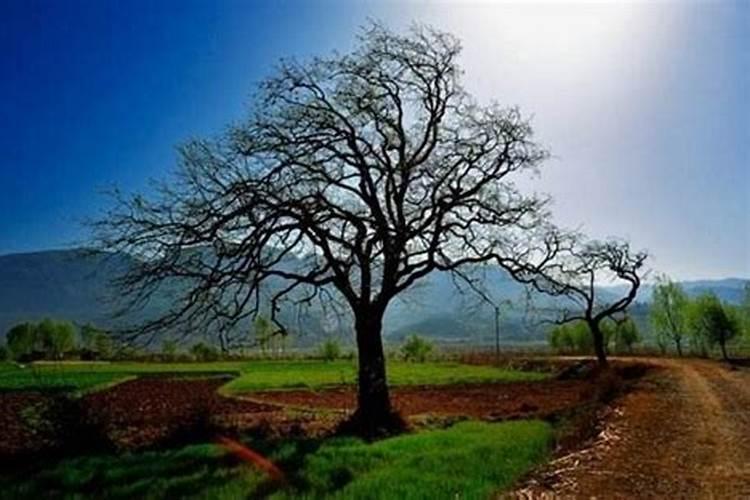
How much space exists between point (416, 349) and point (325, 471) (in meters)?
99.5

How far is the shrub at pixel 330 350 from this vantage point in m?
119

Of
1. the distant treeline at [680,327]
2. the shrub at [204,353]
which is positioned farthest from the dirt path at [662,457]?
the shrub at [204,353]

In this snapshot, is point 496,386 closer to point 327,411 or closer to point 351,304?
point 327,411

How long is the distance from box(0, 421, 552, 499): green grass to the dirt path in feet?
3.96

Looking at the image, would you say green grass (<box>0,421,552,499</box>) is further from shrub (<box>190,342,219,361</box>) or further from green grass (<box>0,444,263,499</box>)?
shrub (<box>190,342,219,361</box>)

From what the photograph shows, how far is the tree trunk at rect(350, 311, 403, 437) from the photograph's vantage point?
958 inches

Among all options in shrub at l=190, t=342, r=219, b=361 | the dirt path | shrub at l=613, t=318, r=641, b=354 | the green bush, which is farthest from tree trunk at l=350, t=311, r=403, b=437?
shrub at l=190, t=342, r=219, b=361

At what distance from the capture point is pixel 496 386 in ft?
156

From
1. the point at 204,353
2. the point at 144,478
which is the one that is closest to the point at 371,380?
the point at 144,478

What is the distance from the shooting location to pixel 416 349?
4483 inches

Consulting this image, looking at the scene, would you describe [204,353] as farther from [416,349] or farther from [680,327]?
[680,327]

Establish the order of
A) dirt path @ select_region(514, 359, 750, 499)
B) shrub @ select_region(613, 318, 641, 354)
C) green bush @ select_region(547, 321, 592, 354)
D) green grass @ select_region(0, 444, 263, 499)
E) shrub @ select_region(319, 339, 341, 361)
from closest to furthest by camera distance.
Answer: dirt path @ select_region(514, 359, 750, 499)
green grass @ select_region(0, 444, 263, 499)
shrub @ select_region(613, 318, 641, 354)
green bush @ select_region(547, 321, 592, 354)
shrub @ select_region(319, 339, 341, 361)

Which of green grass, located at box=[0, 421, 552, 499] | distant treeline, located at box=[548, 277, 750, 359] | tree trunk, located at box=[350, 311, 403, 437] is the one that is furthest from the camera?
distant treeline, located at box=[548, 277, 750, 359]

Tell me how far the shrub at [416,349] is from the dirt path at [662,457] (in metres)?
85.4
